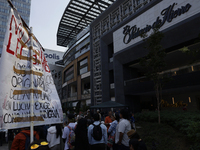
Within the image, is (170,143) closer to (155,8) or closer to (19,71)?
(19,71)

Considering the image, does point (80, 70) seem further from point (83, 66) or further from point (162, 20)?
point (162, 20)

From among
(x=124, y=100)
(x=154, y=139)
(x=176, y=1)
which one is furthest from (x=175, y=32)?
(x=154, y=139)

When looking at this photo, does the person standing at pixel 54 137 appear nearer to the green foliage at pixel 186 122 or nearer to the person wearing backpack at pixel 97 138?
the person wearing backpack at pixel 97 138

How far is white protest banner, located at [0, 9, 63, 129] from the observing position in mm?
3010

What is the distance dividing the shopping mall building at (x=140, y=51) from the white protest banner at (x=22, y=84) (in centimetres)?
831

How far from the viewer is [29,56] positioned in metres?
3.69

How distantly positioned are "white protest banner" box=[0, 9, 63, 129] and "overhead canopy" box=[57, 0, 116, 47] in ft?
108

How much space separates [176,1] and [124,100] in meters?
13.4

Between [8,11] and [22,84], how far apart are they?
8889cm

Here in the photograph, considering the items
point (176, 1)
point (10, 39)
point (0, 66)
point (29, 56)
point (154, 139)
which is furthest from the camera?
point (176, 1)

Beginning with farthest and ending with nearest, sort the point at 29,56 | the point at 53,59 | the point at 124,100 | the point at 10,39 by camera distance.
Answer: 1. the point at 53,59
2. the point at 124,100
3. the point at 29,56
4. the point at 10,39

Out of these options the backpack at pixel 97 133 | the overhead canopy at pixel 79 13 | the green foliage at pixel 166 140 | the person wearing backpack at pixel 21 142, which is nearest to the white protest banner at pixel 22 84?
the person wearing backpack at pixel 21 142

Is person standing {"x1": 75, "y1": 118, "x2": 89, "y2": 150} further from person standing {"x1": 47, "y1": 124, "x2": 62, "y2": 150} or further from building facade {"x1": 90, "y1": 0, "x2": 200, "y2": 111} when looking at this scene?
building facade {"x1": 90, "y1": 0, "x2": 200, "y2": 111}

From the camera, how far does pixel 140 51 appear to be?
20.0 meters
